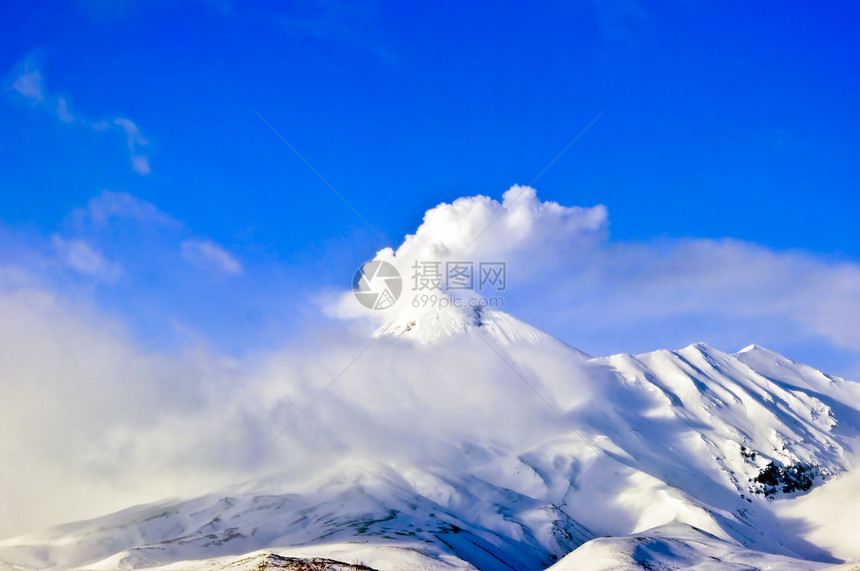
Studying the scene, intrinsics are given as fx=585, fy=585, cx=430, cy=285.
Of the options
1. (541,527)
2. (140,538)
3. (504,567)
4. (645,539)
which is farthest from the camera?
(541,527)

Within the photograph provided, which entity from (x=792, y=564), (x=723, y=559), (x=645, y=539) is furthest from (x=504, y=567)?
(x=792, y=564)

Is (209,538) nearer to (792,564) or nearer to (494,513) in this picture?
(494,513)

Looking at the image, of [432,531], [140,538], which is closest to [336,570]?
[432,531]

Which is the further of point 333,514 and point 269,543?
point 333,514

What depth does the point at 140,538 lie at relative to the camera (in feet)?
541

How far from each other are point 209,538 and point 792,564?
127m

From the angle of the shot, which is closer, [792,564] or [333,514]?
[792,564]

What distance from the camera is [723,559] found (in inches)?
4321

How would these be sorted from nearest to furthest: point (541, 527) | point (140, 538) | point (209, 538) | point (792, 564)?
point (792, 564) < point (209, 538) < point (140, 538) < point (541, 527)

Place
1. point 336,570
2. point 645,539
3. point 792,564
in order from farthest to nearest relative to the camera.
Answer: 1. point 645,539
2. point 792,564
3. point 336,570

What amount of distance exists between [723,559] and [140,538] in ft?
487

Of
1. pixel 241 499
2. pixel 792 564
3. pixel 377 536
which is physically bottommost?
pixel 792 564

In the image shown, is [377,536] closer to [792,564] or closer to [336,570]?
[336,570]

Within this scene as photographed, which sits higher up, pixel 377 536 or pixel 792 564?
pixel 377 536
